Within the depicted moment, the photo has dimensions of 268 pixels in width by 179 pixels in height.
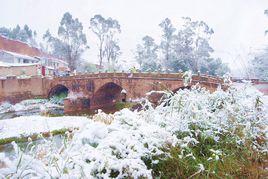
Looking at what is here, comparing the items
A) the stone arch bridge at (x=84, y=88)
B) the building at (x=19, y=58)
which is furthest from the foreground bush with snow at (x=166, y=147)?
the building at (x=19, y=58)

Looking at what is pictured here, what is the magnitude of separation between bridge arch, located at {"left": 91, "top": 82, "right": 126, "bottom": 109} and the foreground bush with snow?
27.1m

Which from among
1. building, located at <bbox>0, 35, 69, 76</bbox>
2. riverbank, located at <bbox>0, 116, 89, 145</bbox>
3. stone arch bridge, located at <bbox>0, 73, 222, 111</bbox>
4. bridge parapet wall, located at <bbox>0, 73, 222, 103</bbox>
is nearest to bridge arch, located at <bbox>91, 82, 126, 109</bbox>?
stone arch bridge, located at <bbox>0, 73, 222, 111</bbox>

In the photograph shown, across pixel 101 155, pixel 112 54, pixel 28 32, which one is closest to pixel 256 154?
pixel 101 155

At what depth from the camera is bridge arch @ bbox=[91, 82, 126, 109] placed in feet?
105

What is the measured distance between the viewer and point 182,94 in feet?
13.8

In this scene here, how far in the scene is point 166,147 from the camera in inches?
119

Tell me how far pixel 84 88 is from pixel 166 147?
2991 cm

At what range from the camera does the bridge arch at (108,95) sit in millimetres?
32141

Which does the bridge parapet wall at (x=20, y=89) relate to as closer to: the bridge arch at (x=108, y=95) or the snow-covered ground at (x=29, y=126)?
the bridge arch at (x=108, y=95)

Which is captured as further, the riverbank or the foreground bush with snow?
the riverbank

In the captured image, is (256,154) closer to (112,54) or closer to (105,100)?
(105,100)

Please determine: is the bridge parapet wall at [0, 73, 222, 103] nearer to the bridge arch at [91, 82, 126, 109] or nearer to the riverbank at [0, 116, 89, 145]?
the bridge arch at [91, 82, 126, 109]

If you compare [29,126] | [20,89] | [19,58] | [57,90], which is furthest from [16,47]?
[29,126]

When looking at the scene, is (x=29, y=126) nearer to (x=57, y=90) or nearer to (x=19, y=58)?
(x=57, y=90)
